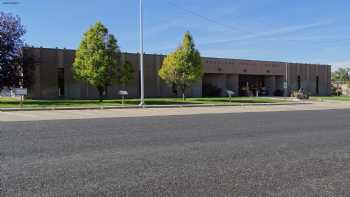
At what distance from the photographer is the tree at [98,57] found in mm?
32625

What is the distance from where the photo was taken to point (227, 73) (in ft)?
190

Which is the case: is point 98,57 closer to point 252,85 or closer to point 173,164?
point 173,164

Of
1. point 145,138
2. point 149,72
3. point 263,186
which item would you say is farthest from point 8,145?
point 149,72

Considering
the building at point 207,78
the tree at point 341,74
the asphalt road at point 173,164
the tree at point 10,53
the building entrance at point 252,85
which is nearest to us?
the asphalt road at point 173,164

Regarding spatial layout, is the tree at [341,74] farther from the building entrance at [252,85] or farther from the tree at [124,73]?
the tree at [124,73]

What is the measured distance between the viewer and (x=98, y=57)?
107ft

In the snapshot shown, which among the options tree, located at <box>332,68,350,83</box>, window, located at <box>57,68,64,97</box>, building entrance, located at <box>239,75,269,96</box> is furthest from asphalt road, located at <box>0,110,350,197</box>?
tree, located at <box>332,68,350,83</box>

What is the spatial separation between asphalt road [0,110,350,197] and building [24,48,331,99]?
99.4 feet

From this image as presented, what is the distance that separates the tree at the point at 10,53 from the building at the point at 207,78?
451 cm

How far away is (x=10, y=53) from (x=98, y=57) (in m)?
7.27

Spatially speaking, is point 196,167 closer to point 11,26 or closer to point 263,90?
point 11,26

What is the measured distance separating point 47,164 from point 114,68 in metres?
26.6

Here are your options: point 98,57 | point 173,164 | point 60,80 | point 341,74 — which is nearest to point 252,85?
point 60,80

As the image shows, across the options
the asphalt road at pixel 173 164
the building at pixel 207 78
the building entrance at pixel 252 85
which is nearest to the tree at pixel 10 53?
the building at pixel 207 78
